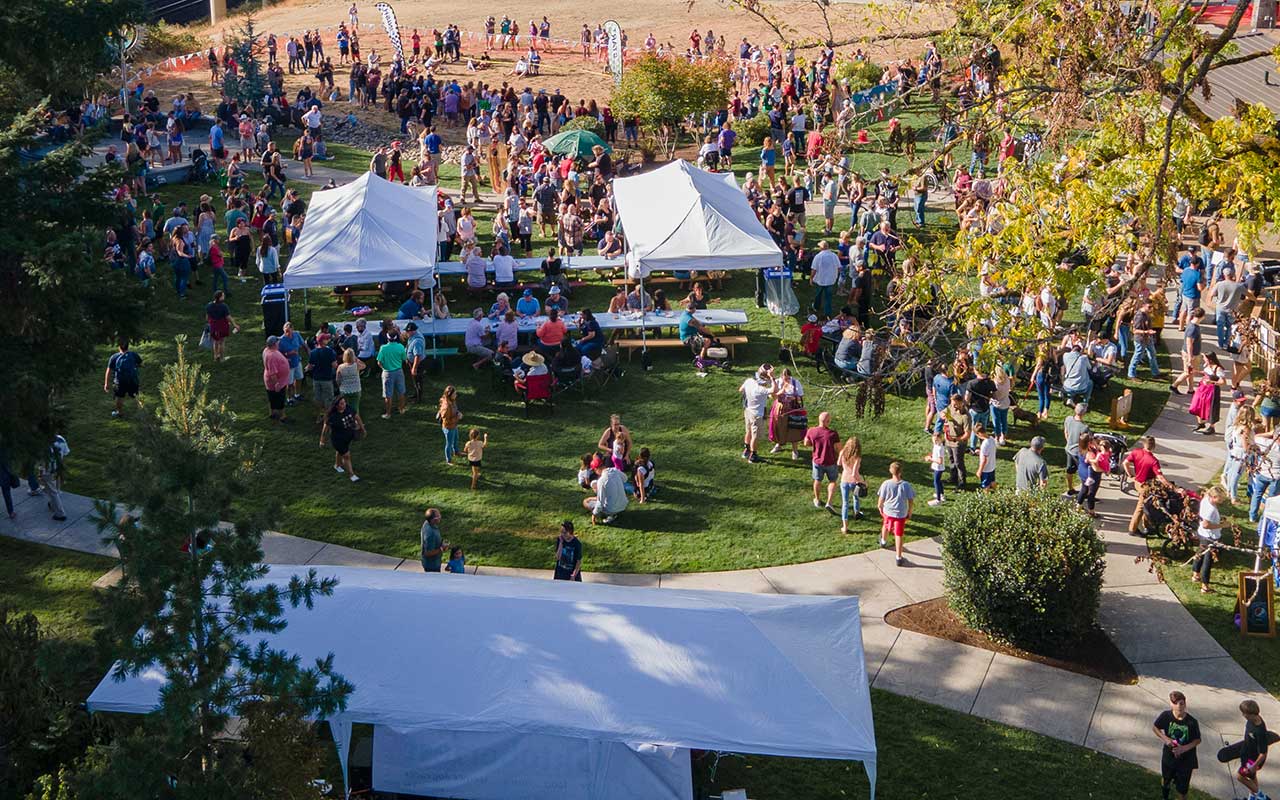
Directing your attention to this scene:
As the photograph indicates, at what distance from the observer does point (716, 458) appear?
61.4 ft

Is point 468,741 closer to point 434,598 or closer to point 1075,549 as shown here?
point 434,598

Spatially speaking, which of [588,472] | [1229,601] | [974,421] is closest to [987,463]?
[974,421]

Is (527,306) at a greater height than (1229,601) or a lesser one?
greater

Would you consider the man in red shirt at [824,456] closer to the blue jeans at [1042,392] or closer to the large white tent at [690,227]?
the blue jeans at [1042,392]

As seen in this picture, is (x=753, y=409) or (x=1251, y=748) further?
(x=753, y=409)

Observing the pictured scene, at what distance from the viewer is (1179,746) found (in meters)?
11.7

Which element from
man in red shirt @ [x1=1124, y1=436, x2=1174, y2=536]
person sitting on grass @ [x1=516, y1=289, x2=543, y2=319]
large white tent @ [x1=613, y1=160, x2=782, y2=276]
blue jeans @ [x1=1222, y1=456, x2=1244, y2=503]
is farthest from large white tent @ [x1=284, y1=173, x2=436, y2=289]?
blue jeans @ [x1=1222, y1=456, x2=1244, y2=503]

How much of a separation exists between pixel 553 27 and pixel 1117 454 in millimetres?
44582

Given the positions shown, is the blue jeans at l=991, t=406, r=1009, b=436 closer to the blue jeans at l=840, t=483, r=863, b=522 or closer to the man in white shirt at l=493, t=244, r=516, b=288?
the blue jeans at l=840, t=483, r=863, b=522

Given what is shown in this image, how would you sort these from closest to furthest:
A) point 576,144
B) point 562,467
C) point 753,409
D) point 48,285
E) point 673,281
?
point 48,285
point 562,467
point 753,409
point 673,281
point 576,144

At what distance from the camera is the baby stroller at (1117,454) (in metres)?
17.8

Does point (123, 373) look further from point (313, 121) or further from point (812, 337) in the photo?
point (313, 121)

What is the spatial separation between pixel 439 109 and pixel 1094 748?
1294 inches

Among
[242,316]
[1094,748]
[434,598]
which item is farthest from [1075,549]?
[242,316]
